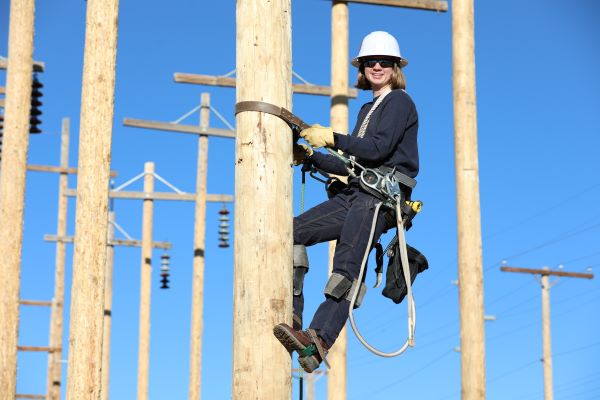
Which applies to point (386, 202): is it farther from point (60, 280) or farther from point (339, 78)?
point (60, 280)

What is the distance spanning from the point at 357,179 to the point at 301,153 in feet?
0.96

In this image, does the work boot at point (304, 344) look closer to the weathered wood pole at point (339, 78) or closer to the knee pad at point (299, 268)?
the knee pad at point (299, 268)

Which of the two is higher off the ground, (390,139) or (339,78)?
(339,78)

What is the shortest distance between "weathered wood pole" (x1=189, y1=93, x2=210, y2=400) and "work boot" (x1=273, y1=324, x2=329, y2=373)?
1292 cm

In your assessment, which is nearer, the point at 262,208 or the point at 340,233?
the point at 262,208

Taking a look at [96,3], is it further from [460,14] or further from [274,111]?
[274,111]

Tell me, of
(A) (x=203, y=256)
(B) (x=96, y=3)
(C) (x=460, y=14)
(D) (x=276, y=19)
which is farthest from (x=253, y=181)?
(A) (x=203, y=256)

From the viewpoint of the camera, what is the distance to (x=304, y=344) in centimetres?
475

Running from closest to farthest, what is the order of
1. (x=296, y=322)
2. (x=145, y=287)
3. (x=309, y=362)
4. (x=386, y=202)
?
(x=309, y=362)
(x=296, y=322)
(x=386, y=202)
(x=145, y=287)

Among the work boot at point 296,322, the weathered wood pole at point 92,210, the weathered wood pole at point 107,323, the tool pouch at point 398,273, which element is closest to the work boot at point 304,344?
the work boot at point 296,322

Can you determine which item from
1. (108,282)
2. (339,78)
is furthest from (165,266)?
(339,78)

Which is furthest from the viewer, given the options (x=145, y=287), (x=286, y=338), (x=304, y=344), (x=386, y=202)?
(x=145, y=287)

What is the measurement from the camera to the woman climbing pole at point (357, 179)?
5.04 m

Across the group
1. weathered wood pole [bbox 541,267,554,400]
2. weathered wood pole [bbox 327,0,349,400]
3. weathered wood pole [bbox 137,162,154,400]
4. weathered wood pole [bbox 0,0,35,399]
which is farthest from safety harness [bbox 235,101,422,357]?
weathered wood pole [bbox 541,267,554,400]
